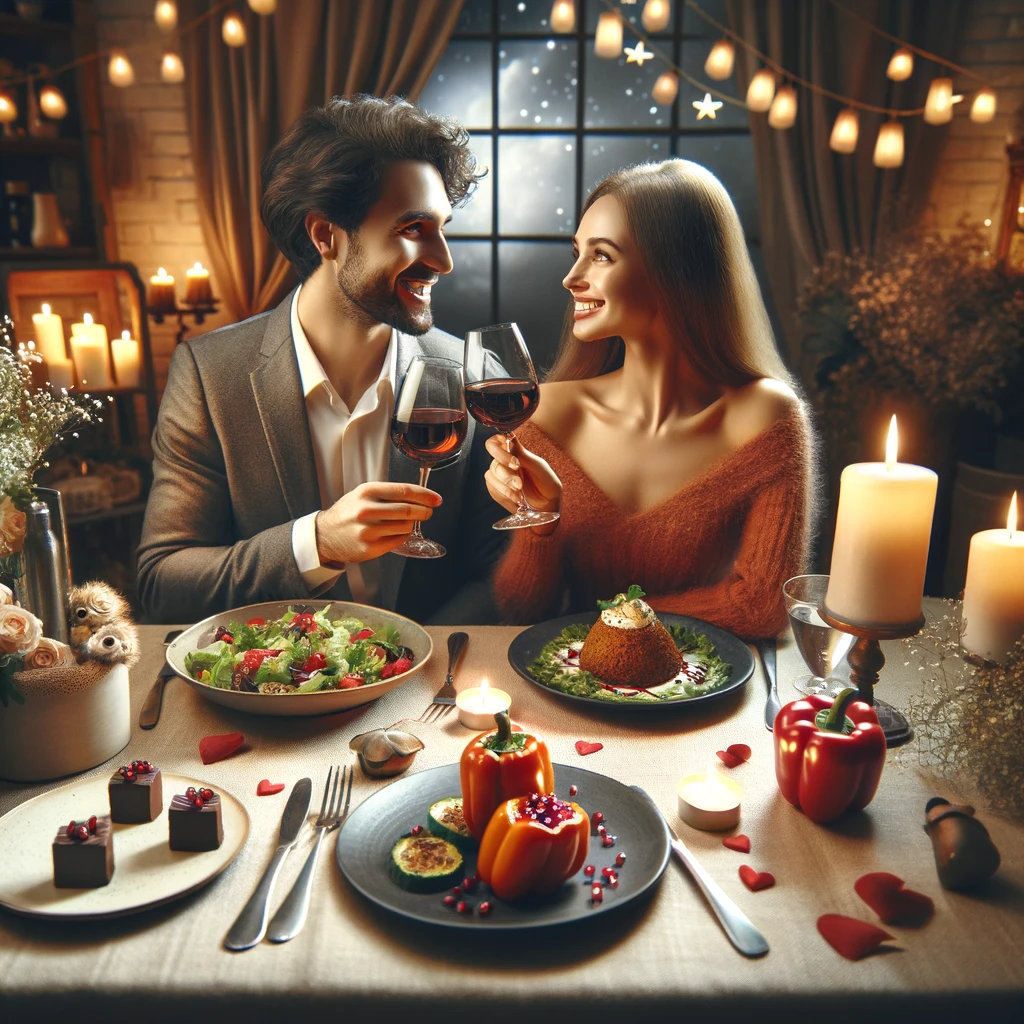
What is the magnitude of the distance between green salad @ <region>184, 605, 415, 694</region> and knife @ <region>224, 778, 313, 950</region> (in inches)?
7.4

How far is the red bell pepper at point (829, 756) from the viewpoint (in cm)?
99

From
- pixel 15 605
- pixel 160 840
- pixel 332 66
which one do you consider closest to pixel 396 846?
pixel 160 840

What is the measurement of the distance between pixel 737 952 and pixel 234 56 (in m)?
3.56

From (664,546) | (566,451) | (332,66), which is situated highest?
(332,66)

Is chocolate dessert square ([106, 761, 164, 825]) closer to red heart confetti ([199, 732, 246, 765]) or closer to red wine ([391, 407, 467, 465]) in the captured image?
red heart confetti ([199, 732, 246, 765])

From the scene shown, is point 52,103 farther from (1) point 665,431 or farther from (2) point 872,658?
Result: (2) point 872,658

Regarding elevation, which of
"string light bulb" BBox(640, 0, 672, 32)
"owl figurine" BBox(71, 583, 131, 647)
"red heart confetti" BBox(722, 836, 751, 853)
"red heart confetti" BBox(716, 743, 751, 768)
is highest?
"string light bulb" BBox(640, 0, 672, 32)

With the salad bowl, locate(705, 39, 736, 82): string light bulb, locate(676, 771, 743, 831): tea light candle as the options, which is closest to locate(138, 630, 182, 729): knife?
the salad bowl

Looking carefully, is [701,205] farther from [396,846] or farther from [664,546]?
[396,846]

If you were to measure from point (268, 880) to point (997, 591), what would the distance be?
2.82ft

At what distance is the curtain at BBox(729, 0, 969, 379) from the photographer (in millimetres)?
3408

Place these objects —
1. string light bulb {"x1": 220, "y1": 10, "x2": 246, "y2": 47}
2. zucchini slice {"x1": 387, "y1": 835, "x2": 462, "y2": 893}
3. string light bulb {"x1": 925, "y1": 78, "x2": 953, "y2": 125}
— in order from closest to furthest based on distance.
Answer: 1. zucchini slice {"x1": 387, "y1": 835, "x2": 462, "y2": 893}
2. string light bulb {"x1": 925, "y1": 78, "x2": 953, "y2": 125}
3. string light bulb {"x1": 220, "y1": 10, "x2": 246, "y2": 47}

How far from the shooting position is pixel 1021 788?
1.02 metres

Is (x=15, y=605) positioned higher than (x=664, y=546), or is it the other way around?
(x=15, y=605)
